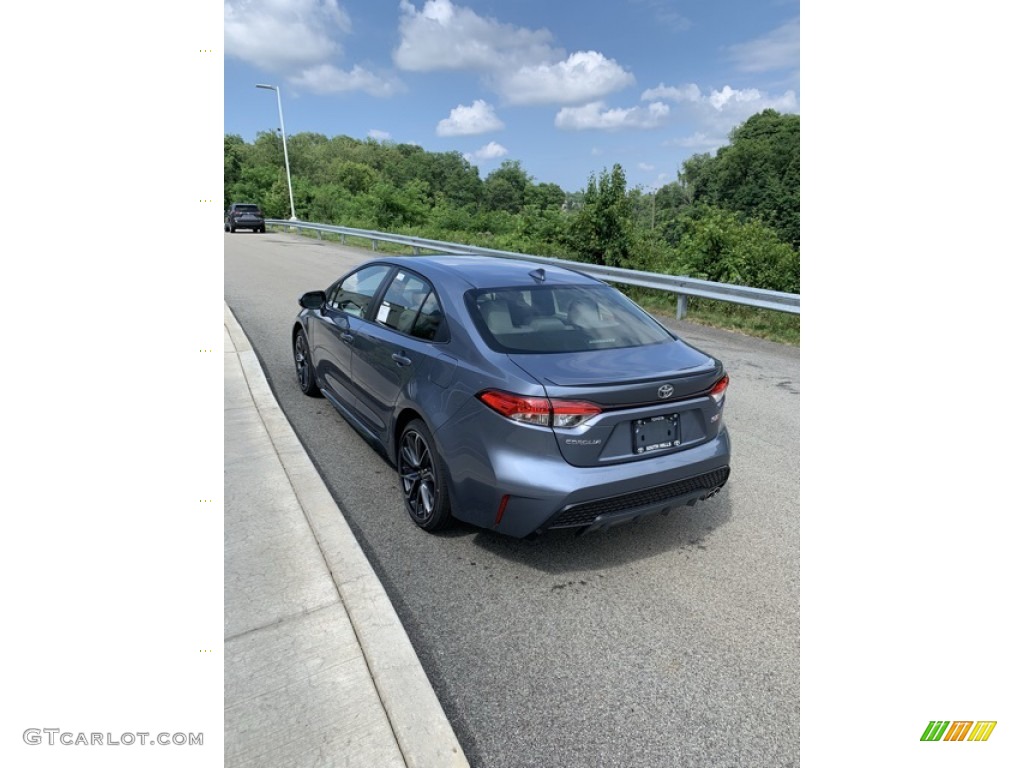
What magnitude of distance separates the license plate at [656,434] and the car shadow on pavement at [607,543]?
456mm

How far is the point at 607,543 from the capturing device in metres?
3.59

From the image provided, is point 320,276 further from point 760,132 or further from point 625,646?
point 760,132

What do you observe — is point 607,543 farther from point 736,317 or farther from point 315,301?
point 736,317

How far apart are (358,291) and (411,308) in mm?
1138

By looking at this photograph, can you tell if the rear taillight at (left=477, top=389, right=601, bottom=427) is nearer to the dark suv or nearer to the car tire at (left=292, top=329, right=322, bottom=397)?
the car tire at (left=292, top=329, right=322, bottom=397)

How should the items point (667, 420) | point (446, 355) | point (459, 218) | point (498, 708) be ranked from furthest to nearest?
1. point (459, 218)
2. point (446, 355)
3. point (667, 420)
4. point (498, 708)

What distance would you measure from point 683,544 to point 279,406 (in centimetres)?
382

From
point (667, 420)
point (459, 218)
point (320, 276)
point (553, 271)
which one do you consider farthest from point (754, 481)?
point (459, 218)

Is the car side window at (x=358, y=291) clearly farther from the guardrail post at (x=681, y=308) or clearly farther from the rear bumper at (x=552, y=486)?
the guardrail post at (x=681, y=308)

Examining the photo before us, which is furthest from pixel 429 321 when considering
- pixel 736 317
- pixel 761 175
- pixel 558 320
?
pixel 761 175

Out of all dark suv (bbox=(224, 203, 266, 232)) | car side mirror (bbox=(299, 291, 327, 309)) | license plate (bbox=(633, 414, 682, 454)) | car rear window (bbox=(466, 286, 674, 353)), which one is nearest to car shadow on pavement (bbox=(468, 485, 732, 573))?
license plate (bbox=(633, 414, 682, 454))

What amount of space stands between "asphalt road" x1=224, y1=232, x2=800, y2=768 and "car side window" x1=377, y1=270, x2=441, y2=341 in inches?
43.1

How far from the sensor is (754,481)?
439 cm

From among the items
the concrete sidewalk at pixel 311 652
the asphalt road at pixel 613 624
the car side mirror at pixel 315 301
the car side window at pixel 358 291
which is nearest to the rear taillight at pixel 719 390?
the asphalt road at pixel 613 624
